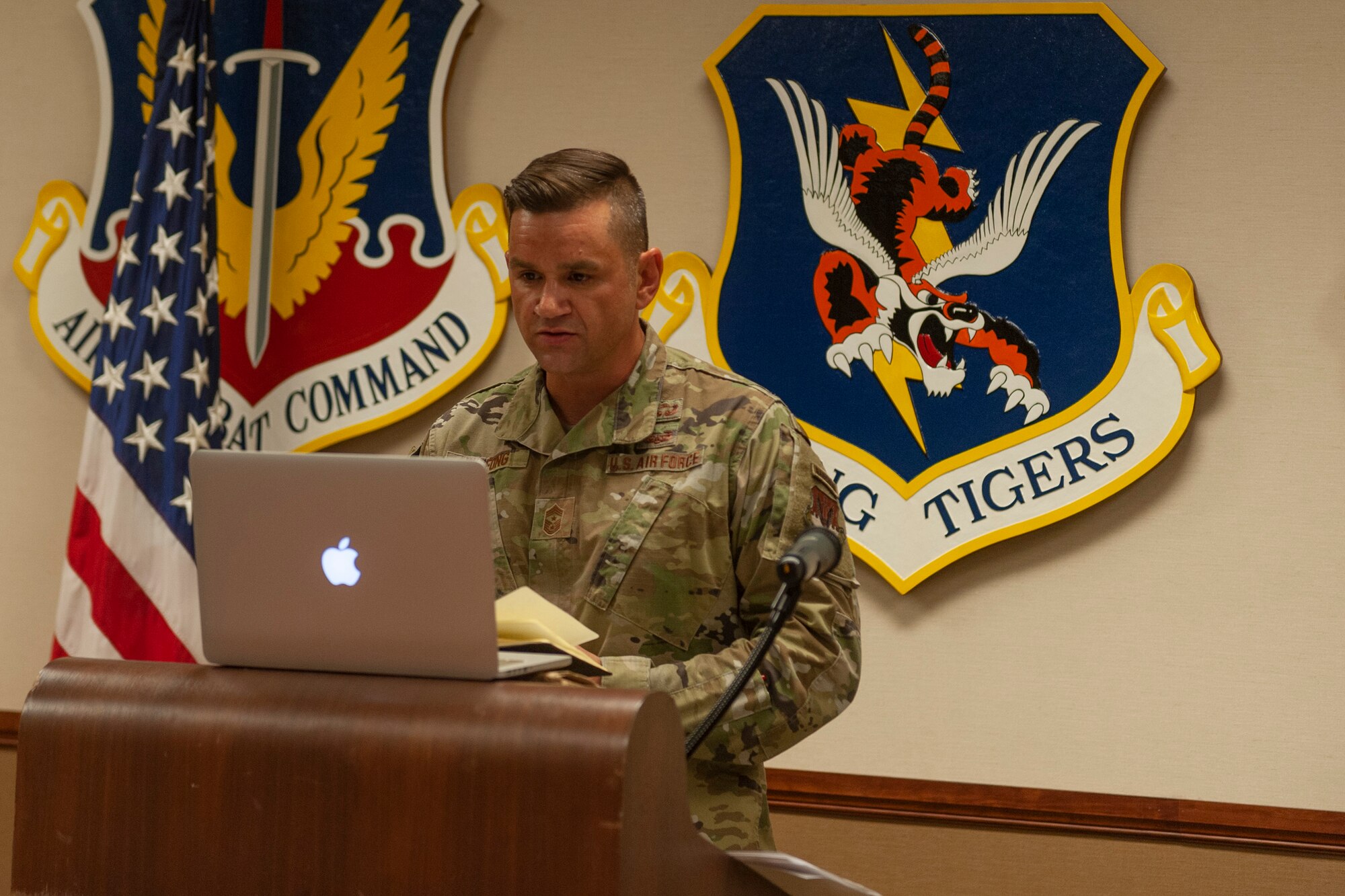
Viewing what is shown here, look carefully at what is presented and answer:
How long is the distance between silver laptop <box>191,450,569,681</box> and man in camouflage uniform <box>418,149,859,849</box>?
1.50 feet

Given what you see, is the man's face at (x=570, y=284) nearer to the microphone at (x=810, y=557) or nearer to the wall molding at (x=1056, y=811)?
the microphone at (x=810, y=557)

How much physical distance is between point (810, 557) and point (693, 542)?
492mm

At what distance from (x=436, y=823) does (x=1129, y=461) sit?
1872 mm

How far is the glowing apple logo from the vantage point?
1.13m

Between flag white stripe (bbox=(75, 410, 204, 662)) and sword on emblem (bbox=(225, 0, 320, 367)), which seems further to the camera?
sword on emblem (bbox=(225, 0, 320, 367))

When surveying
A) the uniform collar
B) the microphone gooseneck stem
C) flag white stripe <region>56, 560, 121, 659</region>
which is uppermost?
the uniform collar

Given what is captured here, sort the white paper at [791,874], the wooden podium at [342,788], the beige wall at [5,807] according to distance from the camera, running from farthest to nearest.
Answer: the beige wall at [5,807], the white paper at [791,874], the wooden podium at [342,788]

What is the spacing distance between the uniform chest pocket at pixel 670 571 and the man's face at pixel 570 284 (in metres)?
0.21

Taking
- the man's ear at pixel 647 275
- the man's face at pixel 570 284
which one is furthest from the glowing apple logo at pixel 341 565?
the man's ear at pixel 647 275

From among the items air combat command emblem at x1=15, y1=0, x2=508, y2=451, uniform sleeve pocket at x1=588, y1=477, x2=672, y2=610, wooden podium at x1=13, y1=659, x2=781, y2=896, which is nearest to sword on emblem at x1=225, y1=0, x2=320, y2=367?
air combat command emblem at x1=15, y1=0, x2=508, y2=451

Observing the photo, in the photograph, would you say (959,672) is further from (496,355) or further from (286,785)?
(286,785)

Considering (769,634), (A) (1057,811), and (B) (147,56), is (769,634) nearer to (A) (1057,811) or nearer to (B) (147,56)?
(A) (1057,811)

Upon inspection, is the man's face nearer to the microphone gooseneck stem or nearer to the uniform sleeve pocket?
the uniform sleeve pocket

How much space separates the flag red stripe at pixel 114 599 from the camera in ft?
9.59
